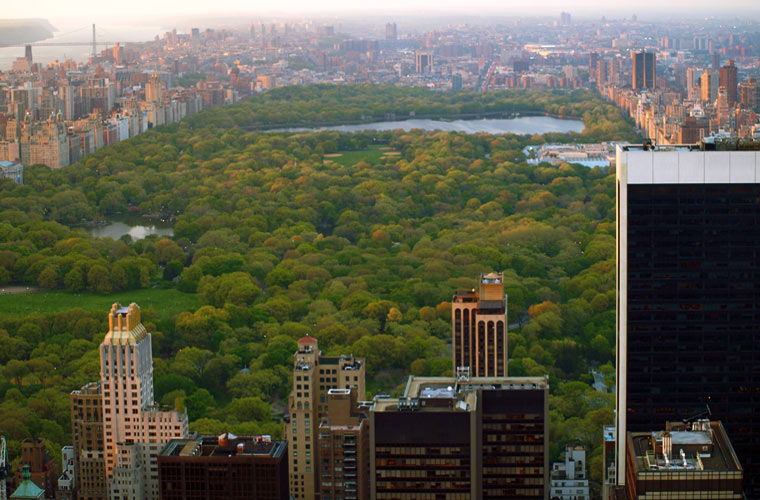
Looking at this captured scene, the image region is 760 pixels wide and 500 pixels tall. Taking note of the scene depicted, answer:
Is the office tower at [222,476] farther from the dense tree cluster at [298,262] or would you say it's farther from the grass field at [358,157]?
the grass field at [358,157]

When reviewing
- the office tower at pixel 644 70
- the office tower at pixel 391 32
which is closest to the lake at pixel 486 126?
the office tower at pixel 644 70

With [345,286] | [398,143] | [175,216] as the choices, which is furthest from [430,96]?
[345,286]

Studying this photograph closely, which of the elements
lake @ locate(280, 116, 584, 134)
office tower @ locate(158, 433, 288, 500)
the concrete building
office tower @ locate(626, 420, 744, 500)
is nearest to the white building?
office tower @ locate(158, 433, 288, 500)

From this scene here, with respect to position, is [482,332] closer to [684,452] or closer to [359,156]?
[684,452]

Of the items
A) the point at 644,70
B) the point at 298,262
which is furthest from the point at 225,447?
the point at 644,70

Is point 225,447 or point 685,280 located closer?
point 225,447

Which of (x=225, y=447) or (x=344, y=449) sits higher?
(x=225, y=447)

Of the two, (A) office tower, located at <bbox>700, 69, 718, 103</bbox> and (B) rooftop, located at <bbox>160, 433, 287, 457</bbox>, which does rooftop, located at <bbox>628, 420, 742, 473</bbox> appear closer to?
(B) rooftop, located at <bbox>160, 433, 287, 457</bbox>

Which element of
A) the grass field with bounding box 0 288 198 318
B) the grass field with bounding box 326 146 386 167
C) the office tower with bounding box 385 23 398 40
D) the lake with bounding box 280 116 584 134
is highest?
the office tower with bounding box 385 23 398 40
